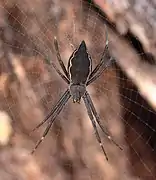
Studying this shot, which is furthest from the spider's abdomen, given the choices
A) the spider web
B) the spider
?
the spider web

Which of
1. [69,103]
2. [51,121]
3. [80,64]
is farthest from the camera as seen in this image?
[69,103]

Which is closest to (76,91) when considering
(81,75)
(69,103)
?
(81,75)

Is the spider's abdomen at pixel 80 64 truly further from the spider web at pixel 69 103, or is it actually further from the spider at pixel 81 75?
the spider web at pixel 69 103

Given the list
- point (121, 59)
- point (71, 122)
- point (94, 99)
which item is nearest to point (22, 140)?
point (71, 122)

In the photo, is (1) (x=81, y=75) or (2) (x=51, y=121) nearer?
(1) (x=81, y=75)

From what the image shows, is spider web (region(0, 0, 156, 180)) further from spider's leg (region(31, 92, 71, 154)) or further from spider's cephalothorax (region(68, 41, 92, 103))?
spider's cephalothorax (region(68, 41, 92, 103))

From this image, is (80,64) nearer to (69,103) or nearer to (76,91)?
(76,91)

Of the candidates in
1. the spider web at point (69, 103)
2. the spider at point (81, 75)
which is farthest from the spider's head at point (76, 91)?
the spider web at point (69, 103)
